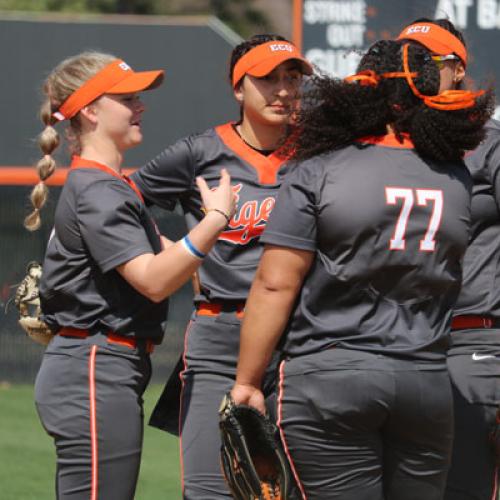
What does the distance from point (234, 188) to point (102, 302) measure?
0.78 meters

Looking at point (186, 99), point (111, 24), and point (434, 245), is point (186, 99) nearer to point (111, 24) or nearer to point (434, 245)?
point (111, 24)

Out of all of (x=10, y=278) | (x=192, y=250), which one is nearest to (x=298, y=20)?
(x=10, y=278)

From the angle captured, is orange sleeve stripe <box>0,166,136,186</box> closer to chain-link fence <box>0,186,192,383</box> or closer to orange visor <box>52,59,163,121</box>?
chain-link fence <box>0,186,192,383</box>

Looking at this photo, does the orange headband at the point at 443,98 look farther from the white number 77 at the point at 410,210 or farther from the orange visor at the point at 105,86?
the orange visor at the point at 105,86

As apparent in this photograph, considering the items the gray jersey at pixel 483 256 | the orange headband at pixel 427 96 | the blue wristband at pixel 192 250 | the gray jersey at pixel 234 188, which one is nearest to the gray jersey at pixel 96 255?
the blue wristband at pixel 192 250

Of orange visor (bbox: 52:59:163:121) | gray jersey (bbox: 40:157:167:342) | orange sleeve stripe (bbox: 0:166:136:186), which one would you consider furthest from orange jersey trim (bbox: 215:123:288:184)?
orange sleeve stripe (bbox: 0:166:136:186)

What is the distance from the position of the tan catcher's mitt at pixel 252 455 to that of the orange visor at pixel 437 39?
1479mm

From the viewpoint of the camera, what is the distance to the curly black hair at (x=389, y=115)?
11.1 ft

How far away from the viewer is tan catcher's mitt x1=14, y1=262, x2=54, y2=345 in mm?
4121

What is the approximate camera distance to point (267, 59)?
450 centimetres

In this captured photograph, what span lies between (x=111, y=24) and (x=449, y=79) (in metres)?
7.21

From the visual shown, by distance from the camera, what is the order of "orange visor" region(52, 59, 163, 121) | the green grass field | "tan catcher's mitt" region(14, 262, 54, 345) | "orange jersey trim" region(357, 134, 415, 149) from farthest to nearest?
the green grass field < "tan catcher's mitt" region(14, 262, 54, 345) < "orange visor" region(52, 59, 163, 121) < "orange jersey trim" region(357, 134, 415, 149)

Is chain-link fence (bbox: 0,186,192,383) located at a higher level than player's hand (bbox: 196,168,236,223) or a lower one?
lower

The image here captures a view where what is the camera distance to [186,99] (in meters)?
11.0
